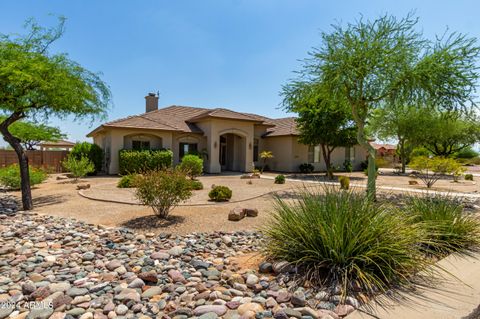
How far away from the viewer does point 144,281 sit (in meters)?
4.04

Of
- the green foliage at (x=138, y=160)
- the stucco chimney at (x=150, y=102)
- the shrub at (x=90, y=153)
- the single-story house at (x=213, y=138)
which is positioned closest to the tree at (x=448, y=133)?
the single-story house at (x=213, y=138)

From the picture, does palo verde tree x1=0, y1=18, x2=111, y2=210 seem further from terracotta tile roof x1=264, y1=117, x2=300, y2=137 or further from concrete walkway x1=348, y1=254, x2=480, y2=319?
terracotta tile roof x1=264, y1=117, x2=300, y2=137

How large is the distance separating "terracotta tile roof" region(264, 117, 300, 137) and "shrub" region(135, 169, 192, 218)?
62.2 ft

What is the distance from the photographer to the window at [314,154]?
27625mm

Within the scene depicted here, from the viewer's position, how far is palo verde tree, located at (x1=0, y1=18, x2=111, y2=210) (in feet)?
28.6

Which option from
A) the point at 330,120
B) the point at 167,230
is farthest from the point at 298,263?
the point at 330,120

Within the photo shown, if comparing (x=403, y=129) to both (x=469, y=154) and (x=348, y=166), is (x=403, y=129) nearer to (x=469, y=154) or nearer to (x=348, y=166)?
(x=348, y=166)

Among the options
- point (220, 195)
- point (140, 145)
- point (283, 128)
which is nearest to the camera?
point (220, 195)

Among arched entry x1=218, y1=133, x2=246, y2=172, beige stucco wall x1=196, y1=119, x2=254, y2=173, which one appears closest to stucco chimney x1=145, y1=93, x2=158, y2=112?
beige stucco wall x1=196, y1=119, x2=254, y2=173

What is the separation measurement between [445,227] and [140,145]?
1997 centimetres

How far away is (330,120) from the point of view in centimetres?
2005

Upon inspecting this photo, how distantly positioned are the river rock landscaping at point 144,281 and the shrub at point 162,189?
1401 mm

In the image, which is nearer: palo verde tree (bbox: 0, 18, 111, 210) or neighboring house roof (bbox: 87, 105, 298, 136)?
palo verde tree (bbox: 0, 18, 111, 210)

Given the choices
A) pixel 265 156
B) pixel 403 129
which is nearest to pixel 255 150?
pixel 265 156
